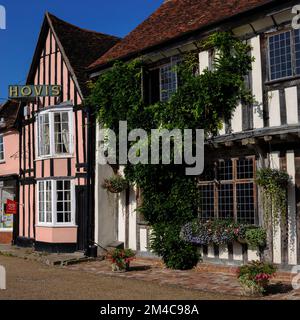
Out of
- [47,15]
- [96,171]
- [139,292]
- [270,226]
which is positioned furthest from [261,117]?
[47,15]

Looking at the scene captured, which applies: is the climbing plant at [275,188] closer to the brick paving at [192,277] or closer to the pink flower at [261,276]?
the brick paving at [192,277]

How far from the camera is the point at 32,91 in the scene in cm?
1673

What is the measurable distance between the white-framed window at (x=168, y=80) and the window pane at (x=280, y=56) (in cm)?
280

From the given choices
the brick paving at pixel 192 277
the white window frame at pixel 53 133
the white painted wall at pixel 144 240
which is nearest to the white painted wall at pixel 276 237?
the brick paving at pixel 192 277

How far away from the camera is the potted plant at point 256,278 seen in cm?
844

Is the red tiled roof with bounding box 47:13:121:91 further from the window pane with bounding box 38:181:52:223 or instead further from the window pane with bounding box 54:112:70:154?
the window pane with bounding box 38:181:52:223

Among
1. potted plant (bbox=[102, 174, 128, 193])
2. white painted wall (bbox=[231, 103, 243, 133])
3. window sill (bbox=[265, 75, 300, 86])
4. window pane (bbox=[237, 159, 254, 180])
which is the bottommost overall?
potted plant (bbox=[102, 174, 128, 193])

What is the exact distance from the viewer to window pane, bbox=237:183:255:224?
1077cm

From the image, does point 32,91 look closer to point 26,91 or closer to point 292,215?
point 26,91

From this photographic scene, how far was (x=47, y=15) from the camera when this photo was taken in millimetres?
17203

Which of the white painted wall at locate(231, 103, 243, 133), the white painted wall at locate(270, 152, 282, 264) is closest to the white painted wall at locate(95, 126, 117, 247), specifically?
the white painted wall at locate(231, 103, 243, 133)

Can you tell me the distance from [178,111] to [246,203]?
9.04 feet

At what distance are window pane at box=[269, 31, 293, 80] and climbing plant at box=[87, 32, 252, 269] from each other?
61cm

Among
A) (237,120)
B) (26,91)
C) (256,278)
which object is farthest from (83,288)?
(26,91)
